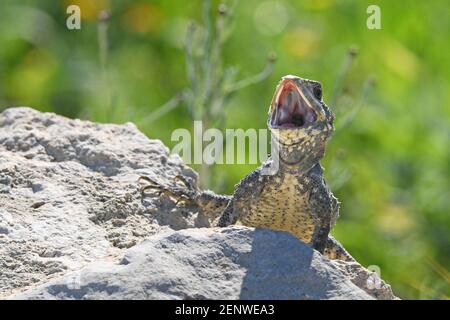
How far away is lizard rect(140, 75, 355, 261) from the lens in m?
4.83

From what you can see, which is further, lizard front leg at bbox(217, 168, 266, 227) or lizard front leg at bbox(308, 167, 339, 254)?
lizard front leg at bbox(217, 168, 266, 227)

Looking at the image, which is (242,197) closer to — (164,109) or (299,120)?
(299,120)

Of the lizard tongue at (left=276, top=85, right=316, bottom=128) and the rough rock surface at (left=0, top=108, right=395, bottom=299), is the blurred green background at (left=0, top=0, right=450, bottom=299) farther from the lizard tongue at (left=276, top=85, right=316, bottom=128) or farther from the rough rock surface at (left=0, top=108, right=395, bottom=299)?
the lizard tongue at (left=276, top=85, right=316, bottom=128)

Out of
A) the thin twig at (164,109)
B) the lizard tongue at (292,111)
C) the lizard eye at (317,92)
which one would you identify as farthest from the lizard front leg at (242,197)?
the thin twig at (164,109)

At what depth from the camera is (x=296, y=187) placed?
4.98 metres

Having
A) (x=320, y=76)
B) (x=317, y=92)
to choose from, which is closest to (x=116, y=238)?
(x=317, y=92)

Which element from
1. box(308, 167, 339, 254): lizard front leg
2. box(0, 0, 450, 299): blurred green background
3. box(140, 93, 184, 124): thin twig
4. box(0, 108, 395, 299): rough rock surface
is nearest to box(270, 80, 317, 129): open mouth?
box(308, 167, 339, 254): lizard front leg

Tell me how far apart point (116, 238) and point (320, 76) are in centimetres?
488

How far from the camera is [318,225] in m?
4.85

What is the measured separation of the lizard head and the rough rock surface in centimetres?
53

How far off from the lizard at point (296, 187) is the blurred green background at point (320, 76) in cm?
314
